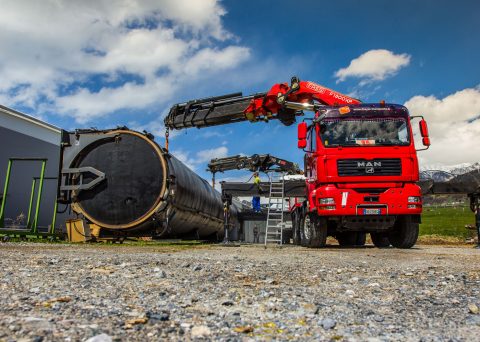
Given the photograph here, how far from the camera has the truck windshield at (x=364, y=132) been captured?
9.49 m

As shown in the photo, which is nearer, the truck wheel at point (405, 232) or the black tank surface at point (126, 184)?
the black tank surface at point (126, 184)

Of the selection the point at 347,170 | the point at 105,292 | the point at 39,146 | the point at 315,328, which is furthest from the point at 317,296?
the point at 39,146

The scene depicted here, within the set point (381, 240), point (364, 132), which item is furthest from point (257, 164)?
point (364, 132)

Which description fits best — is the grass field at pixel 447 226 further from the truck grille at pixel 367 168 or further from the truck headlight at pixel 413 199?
the truck grille at pixel 367 168

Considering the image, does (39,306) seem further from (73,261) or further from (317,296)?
(73,261)

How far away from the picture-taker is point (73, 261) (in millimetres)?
4805

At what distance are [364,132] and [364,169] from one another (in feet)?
3.08

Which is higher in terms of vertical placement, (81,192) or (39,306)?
(81,192)

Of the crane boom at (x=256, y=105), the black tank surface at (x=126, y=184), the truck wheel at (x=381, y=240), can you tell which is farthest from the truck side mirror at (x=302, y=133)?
the truck wheel at (x=381, y=240)

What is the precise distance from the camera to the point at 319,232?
9.96 meters

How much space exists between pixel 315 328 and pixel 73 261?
350 cm

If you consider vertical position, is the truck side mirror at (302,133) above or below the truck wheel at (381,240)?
above

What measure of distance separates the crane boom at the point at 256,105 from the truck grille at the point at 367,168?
6.88ft

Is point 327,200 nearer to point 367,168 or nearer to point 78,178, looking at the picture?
point 367,168
